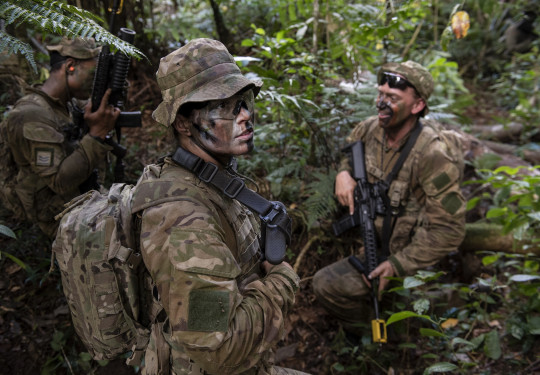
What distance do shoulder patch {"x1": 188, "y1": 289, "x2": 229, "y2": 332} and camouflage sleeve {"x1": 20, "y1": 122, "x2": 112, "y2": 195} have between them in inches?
96.2

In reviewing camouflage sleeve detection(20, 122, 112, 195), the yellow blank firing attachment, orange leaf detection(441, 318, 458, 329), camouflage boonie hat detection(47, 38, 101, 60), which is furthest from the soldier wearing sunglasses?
camouflage boonie hat detection(47, 38, 101, 60)

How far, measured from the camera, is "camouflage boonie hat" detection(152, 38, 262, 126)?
200 cm

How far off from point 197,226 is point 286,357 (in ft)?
9.00

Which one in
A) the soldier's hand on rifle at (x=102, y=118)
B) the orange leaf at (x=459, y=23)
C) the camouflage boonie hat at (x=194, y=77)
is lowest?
the soldier's hand on rifle at (x=102, y=118)

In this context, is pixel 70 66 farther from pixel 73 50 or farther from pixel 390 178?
pixel 390 178

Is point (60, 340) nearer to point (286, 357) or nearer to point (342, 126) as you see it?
point (286, 357)

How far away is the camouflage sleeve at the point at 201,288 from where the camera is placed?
173 centimetres

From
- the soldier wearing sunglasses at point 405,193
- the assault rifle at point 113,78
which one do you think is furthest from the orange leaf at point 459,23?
the assault rifle at point 113,78

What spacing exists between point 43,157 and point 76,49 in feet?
3.50

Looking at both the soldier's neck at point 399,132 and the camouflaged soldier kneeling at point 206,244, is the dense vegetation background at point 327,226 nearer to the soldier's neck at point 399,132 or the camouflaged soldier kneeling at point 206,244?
the camouflaged soldier kneeling at point 206,244

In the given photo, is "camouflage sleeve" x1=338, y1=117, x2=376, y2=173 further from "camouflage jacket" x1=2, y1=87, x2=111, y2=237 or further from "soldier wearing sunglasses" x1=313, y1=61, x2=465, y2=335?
"camouflage jacket" x1=2, y1=87, x2=111, y2=237

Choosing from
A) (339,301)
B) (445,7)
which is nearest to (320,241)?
(339,301)

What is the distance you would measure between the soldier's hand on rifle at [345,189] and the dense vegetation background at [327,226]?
14cm

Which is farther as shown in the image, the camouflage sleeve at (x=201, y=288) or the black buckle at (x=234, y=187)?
the black buckle at (x=234, y=187)
